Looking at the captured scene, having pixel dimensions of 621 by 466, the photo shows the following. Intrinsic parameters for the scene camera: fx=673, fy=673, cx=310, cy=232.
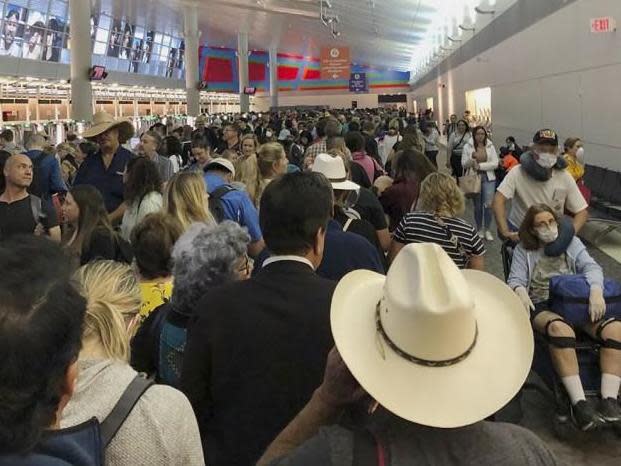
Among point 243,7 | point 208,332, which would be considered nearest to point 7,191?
point 208,332

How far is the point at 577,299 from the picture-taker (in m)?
4.20

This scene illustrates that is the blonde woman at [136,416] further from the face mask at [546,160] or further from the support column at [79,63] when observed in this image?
the support column at [79,63]

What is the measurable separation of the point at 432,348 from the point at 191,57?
3504cm

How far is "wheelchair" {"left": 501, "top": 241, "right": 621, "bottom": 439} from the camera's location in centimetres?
405

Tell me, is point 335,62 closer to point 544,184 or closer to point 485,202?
point 485,202

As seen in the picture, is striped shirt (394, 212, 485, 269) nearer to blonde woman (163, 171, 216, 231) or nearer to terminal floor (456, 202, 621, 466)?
terminal floor (456, 202, 621, 466)

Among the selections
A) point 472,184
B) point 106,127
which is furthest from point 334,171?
point 472,184

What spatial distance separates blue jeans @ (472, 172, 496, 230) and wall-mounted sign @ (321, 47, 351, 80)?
29.2 metres

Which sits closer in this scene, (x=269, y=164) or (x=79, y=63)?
(x=269, y=164)

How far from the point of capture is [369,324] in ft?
4.62

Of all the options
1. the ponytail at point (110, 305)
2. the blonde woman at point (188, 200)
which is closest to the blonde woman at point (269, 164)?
the blonde woman at point (188, 200)

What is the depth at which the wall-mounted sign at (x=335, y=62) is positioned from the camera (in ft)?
124

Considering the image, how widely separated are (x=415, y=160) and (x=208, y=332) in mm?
A: 3768

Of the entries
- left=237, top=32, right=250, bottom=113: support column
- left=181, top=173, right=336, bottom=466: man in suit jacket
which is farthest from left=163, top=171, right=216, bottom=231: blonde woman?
left=237, top=32, right=250, bottom=113: support column
